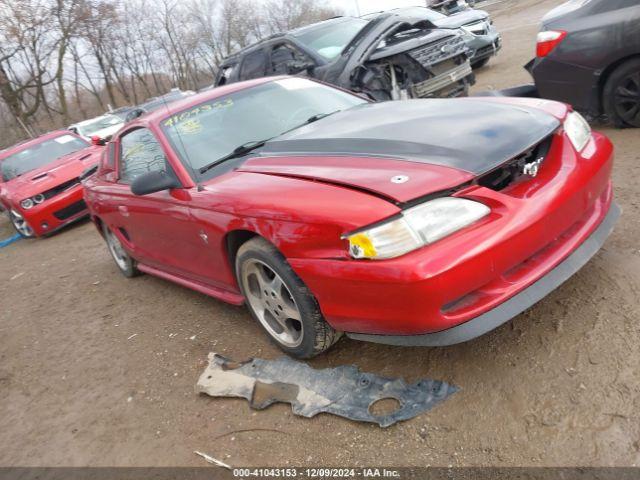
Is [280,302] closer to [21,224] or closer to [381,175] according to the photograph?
[381,175]

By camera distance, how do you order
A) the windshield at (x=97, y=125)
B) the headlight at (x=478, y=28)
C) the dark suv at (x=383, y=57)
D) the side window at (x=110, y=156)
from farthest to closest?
the windshield at (x=97, y=125) → the headlight at (x=478, y=28) → the dark suv at (x=383, y=57) → the side window at (x=110, y=156)

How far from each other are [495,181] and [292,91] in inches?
73.5

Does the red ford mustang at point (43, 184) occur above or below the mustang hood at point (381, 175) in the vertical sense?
below

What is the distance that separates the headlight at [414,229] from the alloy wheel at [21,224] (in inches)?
309

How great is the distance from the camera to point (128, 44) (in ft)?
138

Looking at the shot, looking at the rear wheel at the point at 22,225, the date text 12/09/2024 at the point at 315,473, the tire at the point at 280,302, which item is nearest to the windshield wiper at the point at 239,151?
the tire at the point at 280,302

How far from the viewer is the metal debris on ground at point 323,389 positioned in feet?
7.31

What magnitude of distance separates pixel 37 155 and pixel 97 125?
7014mm

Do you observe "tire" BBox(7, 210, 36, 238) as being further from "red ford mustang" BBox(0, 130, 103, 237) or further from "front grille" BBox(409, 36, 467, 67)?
"front grille" BBox(409, 36, 467, 67)

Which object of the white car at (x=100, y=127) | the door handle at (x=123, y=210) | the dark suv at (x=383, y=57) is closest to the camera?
the door handle at (x=123, y=210)

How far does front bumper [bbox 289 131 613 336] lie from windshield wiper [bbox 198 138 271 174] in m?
1.02

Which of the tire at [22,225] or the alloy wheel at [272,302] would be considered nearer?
the alloy wheel at [272,302]

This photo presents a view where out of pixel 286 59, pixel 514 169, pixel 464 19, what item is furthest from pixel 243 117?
pixel 464 19

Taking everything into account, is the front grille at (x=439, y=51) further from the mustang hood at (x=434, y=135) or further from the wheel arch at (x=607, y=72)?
the mustang hood at (x=434, y=135)
